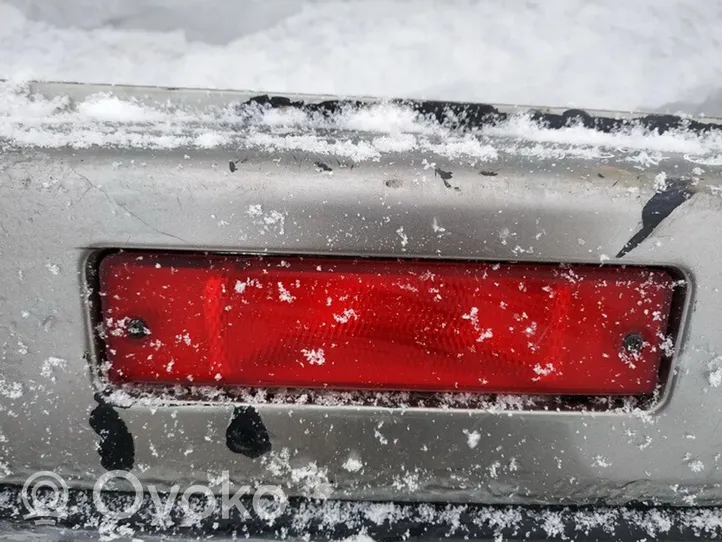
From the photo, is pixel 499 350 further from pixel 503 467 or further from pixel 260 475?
pixel 260 475

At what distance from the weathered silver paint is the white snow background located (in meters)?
0.28

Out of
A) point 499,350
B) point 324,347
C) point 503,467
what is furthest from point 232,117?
point 503,467

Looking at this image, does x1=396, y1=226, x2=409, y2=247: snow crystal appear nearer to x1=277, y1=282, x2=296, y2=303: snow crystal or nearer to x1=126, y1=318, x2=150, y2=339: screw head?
x1=277, y1=282, x2=296, y2=303: snow crystal

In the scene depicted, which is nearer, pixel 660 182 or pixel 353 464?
pixel 660 182

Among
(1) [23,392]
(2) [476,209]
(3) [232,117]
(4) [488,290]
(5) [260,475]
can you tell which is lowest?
(5) [260,475]

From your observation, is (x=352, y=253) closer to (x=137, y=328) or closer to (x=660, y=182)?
(x=137, y=328)

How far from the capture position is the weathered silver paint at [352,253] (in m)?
0.87

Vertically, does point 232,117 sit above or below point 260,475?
above

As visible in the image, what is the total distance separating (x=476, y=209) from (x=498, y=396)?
1.03 ft

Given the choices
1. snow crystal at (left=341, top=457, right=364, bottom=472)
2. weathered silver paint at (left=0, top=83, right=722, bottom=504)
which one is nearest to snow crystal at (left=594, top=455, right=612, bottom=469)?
weathered silver paint at (left=0, top=83, right=722, bottom=504)

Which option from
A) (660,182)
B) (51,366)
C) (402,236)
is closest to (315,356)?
(402,236)

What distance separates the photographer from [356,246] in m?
0.88

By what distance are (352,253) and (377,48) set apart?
1.51 ft

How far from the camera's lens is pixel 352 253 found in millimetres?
885
